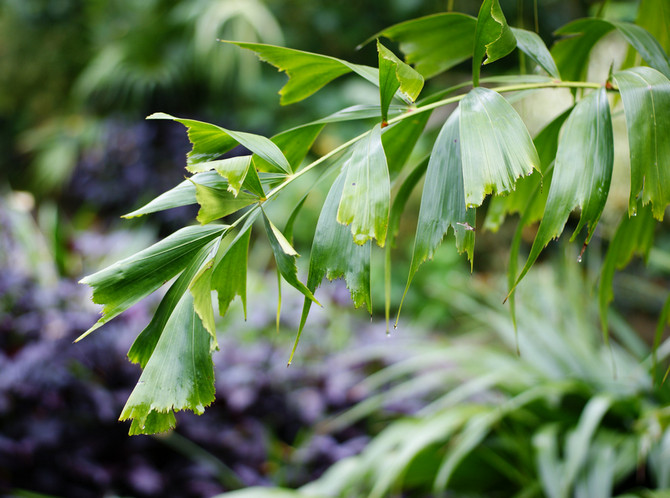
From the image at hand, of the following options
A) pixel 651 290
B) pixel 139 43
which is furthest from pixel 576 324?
pixel 139 43

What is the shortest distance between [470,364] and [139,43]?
3081mm

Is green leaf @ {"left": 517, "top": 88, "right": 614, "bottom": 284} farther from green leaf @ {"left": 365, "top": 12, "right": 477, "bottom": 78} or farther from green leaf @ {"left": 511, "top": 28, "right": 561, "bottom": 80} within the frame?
green leaf @ {"left": 365, "top": 12, "right": 477, "bottom": 78}

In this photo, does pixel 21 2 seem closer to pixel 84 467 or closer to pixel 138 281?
pixel 84 467

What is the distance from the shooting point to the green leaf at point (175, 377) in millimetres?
366

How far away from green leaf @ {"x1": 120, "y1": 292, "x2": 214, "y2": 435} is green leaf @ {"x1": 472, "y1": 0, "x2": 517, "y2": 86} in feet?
1.01

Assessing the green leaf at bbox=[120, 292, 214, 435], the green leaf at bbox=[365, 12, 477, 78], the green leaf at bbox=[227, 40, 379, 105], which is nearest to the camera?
the green leaf at bbox=[120, 292, 214, 435]

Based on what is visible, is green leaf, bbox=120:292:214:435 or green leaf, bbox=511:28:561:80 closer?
green leaf, bbox=120:292:214:435

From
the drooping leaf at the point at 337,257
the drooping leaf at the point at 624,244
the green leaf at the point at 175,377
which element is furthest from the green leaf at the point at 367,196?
the drooping leaf at the point at 624,244

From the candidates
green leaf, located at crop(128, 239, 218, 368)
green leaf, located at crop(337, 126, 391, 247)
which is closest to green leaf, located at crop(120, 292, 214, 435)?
green leaf, located at crop(128, 239, 218, 368)

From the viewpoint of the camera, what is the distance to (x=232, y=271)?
0.44 metres

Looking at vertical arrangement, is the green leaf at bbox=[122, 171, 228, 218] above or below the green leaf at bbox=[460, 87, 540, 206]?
below

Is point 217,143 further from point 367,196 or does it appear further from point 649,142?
point 649,142

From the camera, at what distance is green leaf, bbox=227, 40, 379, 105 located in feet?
1.58

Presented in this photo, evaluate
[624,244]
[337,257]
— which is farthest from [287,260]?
[624,244]
